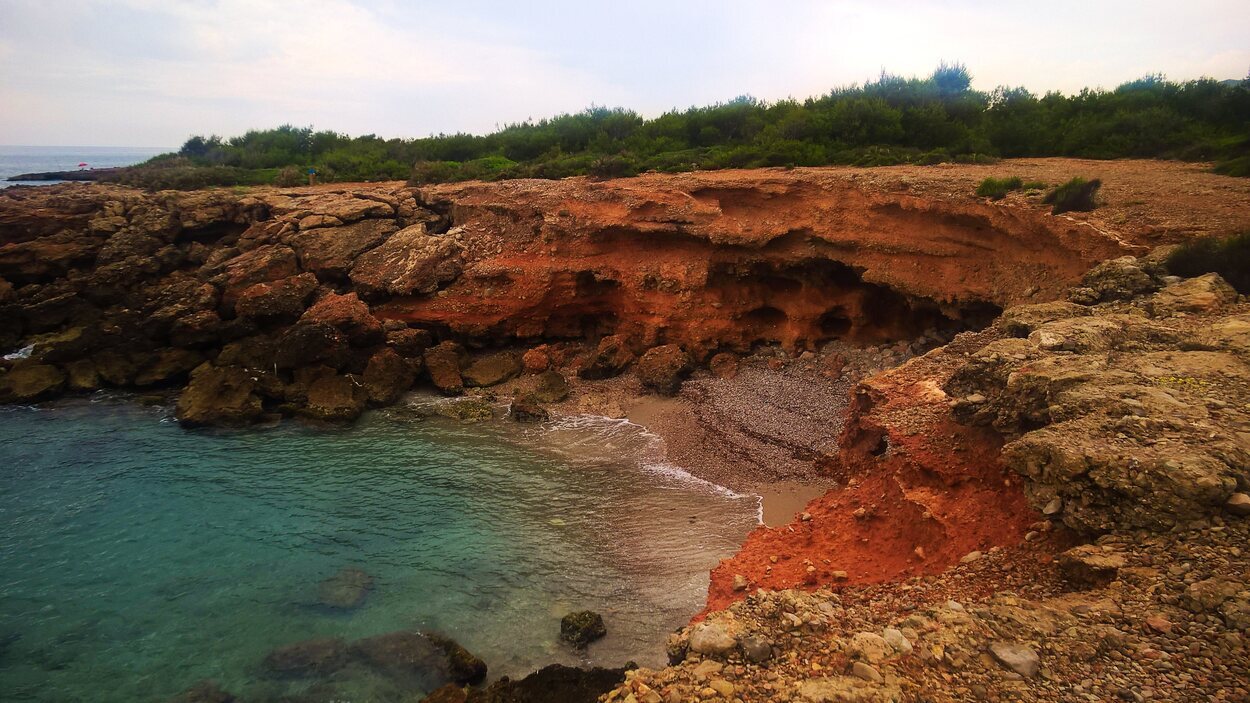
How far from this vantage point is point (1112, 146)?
806 inches

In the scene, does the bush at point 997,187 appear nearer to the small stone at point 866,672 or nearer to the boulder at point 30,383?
the small stone at point 866,672

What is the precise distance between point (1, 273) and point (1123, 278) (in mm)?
31461

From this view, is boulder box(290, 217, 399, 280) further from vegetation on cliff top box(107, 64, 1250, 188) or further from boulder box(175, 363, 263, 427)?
vegetation on cliff top box(107, 64, 1250, 188)

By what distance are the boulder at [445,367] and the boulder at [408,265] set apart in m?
2.12

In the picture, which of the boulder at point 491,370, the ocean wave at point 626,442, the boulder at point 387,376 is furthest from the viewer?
the boulder at point 491,370

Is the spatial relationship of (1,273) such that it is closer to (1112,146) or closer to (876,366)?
(876,366)

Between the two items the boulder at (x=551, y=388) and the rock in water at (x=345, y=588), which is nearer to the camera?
the rock in water at (x=345, y=588)

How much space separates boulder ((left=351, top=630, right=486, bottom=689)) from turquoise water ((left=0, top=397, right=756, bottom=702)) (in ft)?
0.89

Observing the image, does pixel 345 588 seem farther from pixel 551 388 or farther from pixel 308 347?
pixel 308 347

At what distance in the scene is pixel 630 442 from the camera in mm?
15883

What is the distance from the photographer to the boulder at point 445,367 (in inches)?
749

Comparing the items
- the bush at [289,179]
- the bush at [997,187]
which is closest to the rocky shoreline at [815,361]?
the bush at [997,187]

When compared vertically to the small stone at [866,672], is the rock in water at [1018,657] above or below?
above

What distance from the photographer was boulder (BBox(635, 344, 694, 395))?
59.0 ft
